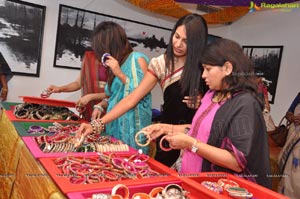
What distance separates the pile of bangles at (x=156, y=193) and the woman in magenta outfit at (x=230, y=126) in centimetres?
24

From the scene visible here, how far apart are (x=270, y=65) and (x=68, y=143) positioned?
3.37m

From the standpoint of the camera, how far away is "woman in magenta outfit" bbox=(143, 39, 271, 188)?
989 millimetres

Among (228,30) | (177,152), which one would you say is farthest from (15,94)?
(228,30)

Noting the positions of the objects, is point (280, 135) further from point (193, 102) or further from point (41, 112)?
point (41, 112)

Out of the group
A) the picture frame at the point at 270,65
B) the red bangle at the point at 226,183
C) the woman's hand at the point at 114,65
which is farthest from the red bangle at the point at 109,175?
the picture frame at the point at 270,65

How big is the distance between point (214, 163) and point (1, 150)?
1.19m

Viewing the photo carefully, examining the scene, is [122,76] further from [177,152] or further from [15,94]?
[15,94]

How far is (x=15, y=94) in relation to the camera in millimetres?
3076

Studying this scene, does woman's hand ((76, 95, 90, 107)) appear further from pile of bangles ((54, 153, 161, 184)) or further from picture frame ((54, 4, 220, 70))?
picture frame ((54, 4, 220, 70))

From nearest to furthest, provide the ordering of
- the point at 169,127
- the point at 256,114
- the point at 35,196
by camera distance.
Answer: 1. the point at 35,196
2. the point at 256,114
3. the point at 169,127

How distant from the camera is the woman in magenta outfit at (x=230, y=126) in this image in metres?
0.99

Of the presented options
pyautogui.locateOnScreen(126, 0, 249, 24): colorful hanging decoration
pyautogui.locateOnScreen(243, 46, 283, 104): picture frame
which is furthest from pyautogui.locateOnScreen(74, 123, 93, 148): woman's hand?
pyautogui.locateOnScreen(243, 46, 283, 104): picture frame

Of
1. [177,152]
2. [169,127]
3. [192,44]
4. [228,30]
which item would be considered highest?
[228,30]

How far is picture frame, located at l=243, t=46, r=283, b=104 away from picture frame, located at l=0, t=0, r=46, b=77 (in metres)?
2.65
